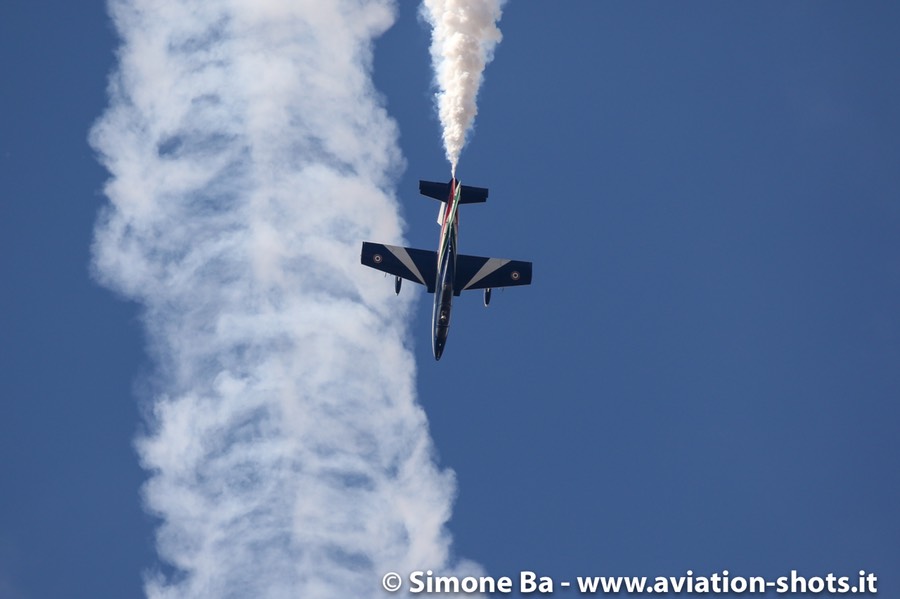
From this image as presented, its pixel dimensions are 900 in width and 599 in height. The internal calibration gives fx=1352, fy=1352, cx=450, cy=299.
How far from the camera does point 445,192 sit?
269 feet

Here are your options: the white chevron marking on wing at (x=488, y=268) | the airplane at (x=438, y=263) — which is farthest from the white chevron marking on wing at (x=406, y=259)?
the white chevron marking on wing at (x=488, y=268)

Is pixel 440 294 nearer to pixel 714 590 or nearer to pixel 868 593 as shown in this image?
pixel 714 590

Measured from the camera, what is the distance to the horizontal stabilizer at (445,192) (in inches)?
3233

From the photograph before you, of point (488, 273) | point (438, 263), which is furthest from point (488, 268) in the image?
point (438, 263)

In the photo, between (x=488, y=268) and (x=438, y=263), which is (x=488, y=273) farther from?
(x=438, y=263)

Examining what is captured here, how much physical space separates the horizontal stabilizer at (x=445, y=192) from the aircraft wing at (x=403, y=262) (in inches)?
139

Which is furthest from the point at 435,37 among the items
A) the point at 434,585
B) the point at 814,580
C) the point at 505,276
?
the point at 814,580

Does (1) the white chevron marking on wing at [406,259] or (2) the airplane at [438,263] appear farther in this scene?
(1) the white chevron marking on wing at [406,259]

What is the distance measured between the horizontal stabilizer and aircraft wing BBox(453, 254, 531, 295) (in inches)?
139

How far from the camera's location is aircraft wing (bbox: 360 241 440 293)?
82938 mm

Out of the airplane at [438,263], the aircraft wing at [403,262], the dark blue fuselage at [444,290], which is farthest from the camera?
the aircraft wing at [403,262]

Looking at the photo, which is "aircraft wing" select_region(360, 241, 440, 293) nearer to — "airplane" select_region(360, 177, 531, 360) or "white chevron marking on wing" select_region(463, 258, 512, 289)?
"airplane" select_region(360, 177, 531, 360)

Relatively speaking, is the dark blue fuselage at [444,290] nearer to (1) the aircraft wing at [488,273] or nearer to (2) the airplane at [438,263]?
(2) the airplane at [438,263]

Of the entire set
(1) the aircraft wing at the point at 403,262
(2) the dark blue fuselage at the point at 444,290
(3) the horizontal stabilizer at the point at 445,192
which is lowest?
(2) the dark blue fuselage at the point at 444,290
